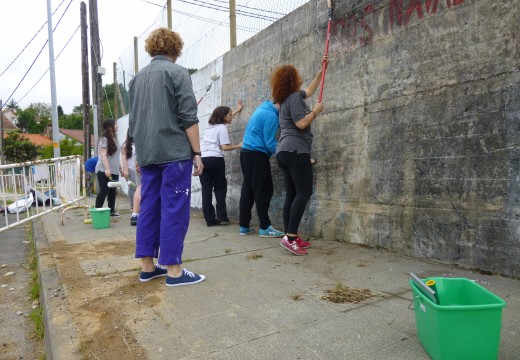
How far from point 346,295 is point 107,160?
4705 mm

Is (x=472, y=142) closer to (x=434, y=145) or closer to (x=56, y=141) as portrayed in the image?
(x=434, y=145)

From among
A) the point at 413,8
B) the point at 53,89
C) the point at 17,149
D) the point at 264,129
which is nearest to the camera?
the point at 413,8

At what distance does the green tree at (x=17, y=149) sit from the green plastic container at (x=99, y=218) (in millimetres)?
33776

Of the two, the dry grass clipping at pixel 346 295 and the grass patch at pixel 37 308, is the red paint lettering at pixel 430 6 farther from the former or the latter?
the grass patch at pixel 37 308

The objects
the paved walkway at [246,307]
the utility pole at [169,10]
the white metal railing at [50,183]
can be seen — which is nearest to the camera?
the paved walkway at [246,307]

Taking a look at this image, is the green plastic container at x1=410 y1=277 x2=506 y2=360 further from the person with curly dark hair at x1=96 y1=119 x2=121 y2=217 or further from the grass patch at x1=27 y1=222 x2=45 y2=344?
the person with curly dark hair at x1=96 y1=119 x2=121 y2=217

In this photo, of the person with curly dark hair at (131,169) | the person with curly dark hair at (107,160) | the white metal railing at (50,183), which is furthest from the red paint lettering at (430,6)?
the white metal railing at (50,183)

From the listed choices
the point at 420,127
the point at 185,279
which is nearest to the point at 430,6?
the point at 420,127

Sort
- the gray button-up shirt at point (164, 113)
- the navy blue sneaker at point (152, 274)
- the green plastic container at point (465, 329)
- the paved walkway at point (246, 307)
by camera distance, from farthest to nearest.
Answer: the navy blue sneaker at point (152, 274), the gray button-up shirt at point (164, 113), the paved walkway at point (246, 307), the green plastic container at point (465, 329)

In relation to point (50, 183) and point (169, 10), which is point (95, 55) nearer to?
point (169, 10)

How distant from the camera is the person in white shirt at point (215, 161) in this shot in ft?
16.6

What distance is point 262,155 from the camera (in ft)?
14.1

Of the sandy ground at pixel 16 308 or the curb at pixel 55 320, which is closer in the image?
the curb at pixel 55 320

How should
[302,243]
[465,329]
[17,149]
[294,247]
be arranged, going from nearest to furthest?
1. [465,329]
2. [294,247]
3. [302,243]
4. [17,149]
